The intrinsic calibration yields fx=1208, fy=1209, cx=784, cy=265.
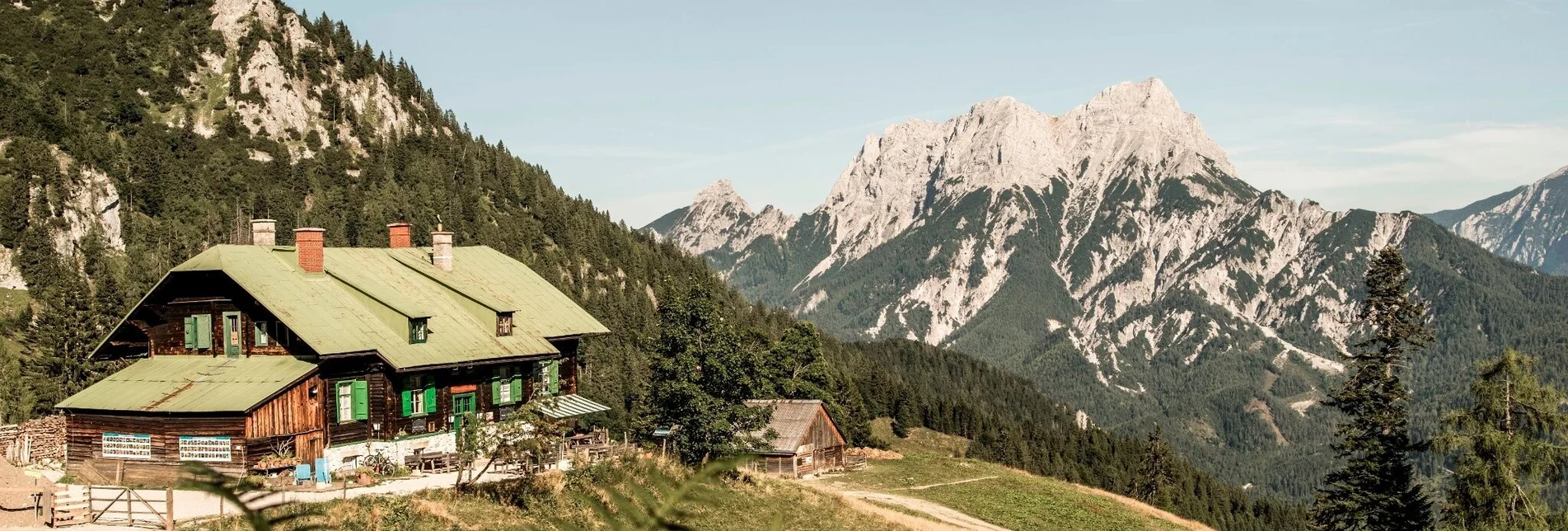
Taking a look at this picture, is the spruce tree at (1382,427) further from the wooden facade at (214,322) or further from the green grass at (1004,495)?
the wooden facade at (214,322)

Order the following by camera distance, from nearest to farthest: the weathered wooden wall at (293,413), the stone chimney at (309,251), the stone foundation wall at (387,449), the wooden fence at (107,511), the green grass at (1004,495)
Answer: the wooden fence at (107,511) < the weathered wooden wall at (293,413) < the stone foundation wall at (387,449) < the stone chimney at (309,251) < the green grass at (1004,495)

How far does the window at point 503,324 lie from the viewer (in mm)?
58750

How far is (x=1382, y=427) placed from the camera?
6525 centimetres

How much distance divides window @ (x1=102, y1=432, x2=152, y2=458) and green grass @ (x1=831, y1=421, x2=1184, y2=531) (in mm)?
40841

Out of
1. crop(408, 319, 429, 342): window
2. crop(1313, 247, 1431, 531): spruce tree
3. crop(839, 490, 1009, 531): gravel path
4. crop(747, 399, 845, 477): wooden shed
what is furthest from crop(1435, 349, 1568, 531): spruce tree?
crop(408, 319, 429, 342): window

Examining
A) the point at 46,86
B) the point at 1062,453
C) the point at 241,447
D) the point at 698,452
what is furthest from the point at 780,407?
the point at 46,86

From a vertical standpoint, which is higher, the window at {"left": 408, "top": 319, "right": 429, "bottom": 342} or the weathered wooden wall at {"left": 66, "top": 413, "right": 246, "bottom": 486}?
the window at {"left": 408, "top": 319, "right": 429, "bottom": 342}

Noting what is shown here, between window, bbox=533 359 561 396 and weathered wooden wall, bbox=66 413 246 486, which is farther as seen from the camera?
window, bbox=533 359 561 396

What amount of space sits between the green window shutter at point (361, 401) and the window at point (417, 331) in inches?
123

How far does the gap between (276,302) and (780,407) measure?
44095 mm

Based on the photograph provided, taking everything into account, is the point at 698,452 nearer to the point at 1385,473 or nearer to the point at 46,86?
the point at 1385,473

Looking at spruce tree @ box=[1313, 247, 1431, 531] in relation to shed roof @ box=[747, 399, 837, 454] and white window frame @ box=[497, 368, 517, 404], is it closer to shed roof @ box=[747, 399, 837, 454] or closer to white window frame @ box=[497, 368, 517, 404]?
shed roof @ box=[747, 399, 837, 454]

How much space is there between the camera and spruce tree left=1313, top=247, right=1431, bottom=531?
6450 cm

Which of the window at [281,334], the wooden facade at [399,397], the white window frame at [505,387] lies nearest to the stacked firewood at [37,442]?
the window at [281,334]
